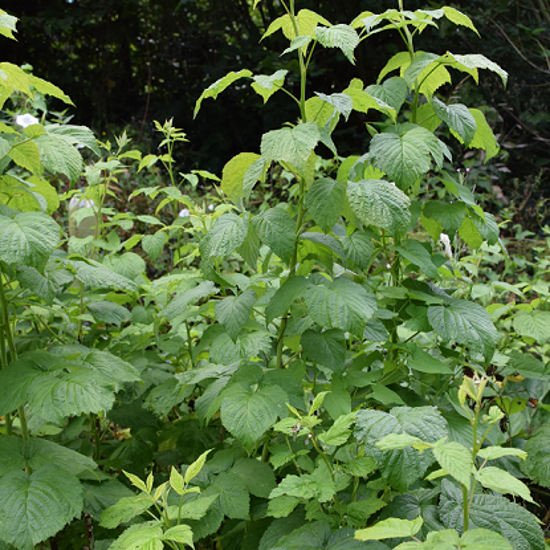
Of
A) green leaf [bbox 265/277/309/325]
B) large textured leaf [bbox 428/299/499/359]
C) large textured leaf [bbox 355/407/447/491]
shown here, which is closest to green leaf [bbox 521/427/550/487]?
large textured leaf [bbox 428/299/499/359]

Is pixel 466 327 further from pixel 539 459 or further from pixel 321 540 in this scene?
pixel 321 540

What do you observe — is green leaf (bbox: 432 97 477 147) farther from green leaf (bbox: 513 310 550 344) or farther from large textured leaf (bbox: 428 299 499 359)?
green leaf (bbox: 513 310 550 344)

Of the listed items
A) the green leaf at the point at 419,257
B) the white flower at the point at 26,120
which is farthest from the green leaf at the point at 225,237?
the white flower at the point at 26,120

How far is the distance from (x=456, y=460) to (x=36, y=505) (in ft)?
2.72

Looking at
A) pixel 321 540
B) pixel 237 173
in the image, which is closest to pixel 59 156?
pixel 237 173

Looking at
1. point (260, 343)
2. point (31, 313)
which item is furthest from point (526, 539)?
point (31, 313)

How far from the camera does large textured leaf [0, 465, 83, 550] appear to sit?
3.22 ft

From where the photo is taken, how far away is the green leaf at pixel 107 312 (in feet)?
5.23

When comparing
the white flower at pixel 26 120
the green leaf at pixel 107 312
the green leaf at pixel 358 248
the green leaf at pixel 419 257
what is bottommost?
the green leaf at pixel 107 312

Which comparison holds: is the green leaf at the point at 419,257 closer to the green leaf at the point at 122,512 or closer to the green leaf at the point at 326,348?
the green leaf at the point at 326,348

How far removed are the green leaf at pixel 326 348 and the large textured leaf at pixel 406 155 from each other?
392 millimetres

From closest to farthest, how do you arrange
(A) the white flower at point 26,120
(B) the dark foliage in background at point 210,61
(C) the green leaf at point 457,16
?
(C) the green leaf at point 457,16, (A) the white flower at point 26,120, (B) the dark foliage in background at point 210,61

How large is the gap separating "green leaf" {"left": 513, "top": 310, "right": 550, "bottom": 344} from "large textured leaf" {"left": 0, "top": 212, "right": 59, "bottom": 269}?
4.43 feet

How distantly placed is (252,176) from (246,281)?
0.38 metres
